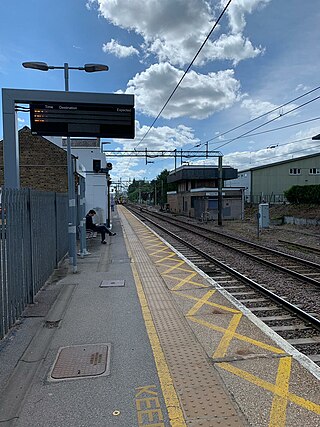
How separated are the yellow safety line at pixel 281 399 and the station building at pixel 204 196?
94.4ft

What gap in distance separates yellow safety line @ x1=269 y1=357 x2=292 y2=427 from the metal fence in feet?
11.4

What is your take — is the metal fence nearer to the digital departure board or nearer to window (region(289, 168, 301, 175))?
the digital departure board

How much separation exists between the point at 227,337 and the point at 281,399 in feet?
4.92

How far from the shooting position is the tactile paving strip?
2966 millimetres

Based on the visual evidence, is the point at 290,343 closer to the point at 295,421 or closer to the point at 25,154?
the point at 295,421

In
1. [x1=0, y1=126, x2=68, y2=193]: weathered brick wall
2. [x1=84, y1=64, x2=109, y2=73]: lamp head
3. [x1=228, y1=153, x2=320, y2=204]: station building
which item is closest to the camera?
[x1=84, y1=64, x2=109, y2=73]: lamp head

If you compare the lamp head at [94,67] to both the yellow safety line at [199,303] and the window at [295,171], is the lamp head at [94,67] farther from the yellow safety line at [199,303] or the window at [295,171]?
the window at [295,171]

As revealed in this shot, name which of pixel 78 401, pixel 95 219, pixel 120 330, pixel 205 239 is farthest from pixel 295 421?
pixel 95 219

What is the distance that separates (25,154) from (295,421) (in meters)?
21.9

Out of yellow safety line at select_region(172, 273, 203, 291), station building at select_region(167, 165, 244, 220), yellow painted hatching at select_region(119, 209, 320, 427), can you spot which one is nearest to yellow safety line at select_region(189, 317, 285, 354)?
yellow painted hatching at select_region(119, 209, 320, 427)

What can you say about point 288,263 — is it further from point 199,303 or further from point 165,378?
point 165,378

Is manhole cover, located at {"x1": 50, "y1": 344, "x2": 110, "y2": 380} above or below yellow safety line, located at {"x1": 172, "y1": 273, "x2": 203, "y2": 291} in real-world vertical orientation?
above

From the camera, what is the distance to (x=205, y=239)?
17.8 m

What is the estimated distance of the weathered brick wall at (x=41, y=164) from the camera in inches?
846
